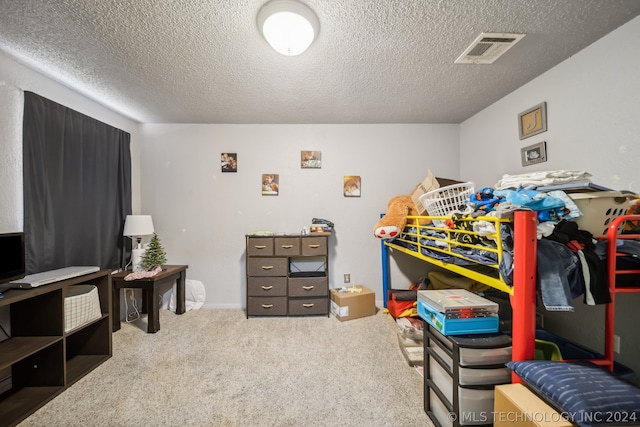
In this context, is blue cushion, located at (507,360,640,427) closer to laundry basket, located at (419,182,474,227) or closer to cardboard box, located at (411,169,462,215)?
laundry basket, located at (419,182,474,227)

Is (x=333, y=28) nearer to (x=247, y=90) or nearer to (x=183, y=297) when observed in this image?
(x=247, y=90)

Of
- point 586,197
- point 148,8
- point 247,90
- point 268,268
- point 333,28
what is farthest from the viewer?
point 268,268

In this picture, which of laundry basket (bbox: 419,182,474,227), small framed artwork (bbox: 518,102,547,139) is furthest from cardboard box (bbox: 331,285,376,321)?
small framed artwork (bbox: 518,102,547,139)

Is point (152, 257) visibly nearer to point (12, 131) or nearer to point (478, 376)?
point (12, 131)

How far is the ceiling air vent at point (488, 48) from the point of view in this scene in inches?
64.0

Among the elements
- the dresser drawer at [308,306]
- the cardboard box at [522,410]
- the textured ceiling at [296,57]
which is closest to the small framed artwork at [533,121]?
the textured ceiling at [296,57]

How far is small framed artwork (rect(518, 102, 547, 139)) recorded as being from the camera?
209 cm

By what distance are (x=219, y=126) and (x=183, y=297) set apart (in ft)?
7.09

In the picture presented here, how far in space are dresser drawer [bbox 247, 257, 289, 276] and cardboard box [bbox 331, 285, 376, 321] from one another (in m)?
0.67

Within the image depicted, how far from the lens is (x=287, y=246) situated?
2879mm

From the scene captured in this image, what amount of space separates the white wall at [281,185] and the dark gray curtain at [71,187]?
1.52ft

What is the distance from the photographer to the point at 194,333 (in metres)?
2.52

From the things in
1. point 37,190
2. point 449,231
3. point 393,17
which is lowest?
point 449,231

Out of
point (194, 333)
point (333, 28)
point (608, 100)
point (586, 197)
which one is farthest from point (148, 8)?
point (608, 100)
